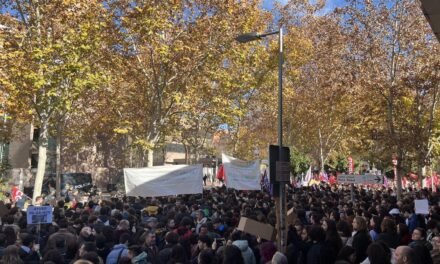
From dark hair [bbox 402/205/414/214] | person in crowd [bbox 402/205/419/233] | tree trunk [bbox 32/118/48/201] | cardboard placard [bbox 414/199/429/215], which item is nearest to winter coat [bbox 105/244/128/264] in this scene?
person in crowd [bbox 402/205/419/233]

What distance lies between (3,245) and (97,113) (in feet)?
80.0

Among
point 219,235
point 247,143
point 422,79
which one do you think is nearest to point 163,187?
point 219,235

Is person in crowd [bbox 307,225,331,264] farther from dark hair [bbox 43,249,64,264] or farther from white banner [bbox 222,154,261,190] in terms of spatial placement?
white banner [bbox 222,154,261,190]

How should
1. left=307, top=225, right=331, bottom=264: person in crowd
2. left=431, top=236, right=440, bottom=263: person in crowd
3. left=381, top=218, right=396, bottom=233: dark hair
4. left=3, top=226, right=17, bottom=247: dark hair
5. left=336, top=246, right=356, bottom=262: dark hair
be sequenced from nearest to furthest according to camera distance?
left=336, top=246, right=356, bottom=262: dark hair < left=431, top=236, right=440, bottom=263: person in crowd < left=307, top=225, right=331, bottom=264: person in crowd < left=3, top=226, right=17, bottom=247: dark hair < left=381, top=218, right=396, bottom=233: dark hair

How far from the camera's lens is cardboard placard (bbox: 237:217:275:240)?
310 inches

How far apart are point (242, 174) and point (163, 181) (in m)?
2.77

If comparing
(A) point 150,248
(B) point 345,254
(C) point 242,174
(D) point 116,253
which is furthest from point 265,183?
(B) point 345,254

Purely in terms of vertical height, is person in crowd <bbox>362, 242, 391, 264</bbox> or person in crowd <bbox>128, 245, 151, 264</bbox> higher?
person in crowd <bbox>362, 242, 391, 264</bbox>

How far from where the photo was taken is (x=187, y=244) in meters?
8.21

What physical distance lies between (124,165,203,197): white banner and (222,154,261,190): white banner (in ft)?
4.61

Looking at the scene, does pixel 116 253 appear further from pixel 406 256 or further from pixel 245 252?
pixel 406 256

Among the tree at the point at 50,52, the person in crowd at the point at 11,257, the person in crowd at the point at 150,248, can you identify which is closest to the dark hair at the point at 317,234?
the person in crowd at the point at 150,248

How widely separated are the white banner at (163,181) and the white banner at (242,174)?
4.61ft

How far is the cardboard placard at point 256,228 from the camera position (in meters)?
7.88
